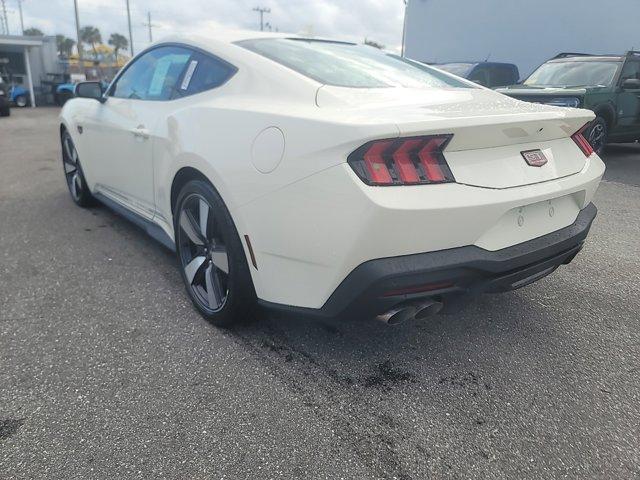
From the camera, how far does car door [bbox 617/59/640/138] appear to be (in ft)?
26.4

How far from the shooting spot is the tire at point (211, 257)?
2.37m

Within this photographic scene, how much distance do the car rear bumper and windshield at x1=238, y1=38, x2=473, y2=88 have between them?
949 mm

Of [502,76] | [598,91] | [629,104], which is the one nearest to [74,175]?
[598,91]

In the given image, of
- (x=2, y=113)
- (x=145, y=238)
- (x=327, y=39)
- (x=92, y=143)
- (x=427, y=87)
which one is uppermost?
(x=327, y=39)

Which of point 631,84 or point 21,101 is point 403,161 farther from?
point 21,101

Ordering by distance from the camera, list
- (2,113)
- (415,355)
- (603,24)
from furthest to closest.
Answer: (2,113), (603,24), (415,355)

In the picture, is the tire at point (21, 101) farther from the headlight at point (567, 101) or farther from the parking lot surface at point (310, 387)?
the parking lot surface at point (310, 387)

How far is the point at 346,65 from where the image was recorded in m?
2.68

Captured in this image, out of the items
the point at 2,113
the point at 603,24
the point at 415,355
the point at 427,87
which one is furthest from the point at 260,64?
the point at 2,113

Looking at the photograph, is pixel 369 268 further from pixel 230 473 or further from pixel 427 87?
pixel 427 87

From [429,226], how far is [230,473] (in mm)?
1110

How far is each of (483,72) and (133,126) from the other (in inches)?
374

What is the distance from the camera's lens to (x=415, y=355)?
2453 mm

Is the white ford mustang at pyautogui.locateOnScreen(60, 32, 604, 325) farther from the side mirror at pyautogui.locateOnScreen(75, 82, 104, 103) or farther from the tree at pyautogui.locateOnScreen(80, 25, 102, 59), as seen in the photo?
the tree at pyautogui.locateOnScreen(80, 25, 102, 59)
